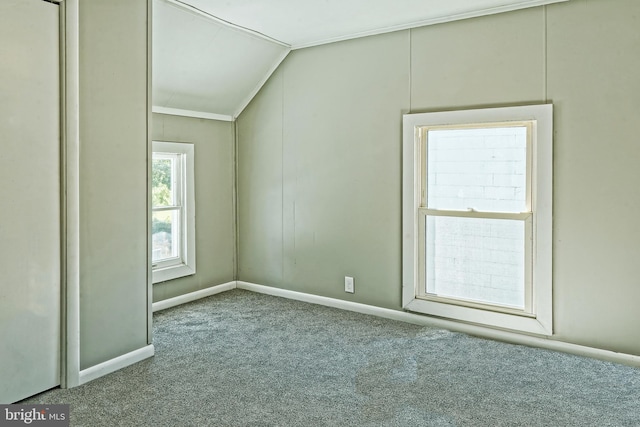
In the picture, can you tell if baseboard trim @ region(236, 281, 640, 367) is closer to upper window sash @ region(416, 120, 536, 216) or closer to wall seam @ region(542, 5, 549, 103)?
upper window sash @ region(416, 120, 536, 216)

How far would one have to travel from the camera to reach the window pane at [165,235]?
13.5ft

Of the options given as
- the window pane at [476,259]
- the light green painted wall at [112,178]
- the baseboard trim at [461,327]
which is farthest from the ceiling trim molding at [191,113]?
the window pane at [476,259]

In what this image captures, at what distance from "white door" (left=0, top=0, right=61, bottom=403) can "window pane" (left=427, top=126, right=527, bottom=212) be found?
8.13ft

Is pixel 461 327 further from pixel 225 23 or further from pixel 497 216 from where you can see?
pixel 225 23

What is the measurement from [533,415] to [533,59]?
2167 mm

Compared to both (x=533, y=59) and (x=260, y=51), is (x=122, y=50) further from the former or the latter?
(x=533, y=59)

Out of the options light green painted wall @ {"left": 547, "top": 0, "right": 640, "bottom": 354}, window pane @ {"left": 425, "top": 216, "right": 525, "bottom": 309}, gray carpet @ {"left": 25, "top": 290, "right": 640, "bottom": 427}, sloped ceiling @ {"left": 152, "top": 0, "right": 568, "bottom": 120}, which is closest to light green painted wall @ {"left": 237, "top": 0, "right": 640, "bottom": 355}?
light green painted wall @ {"left": 547, "top": 0, "right": 640, "bottom": 354}

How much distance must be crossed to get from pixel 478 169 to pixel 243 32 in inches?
80.1

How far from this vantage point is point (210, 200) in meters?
4.44

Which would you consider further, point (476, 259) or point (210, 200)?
point (210, 200)

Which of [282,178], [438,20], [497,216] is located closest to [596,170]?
[497,216]

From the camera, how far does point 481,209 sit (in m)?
3.41

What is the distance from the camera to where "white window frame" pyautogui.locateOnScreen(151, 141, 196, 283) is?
415 cm

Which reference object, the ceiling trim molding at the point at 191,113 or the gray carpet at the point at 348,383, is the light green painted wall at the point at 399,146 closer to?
the ceiling trim molding at the point at 191,113
